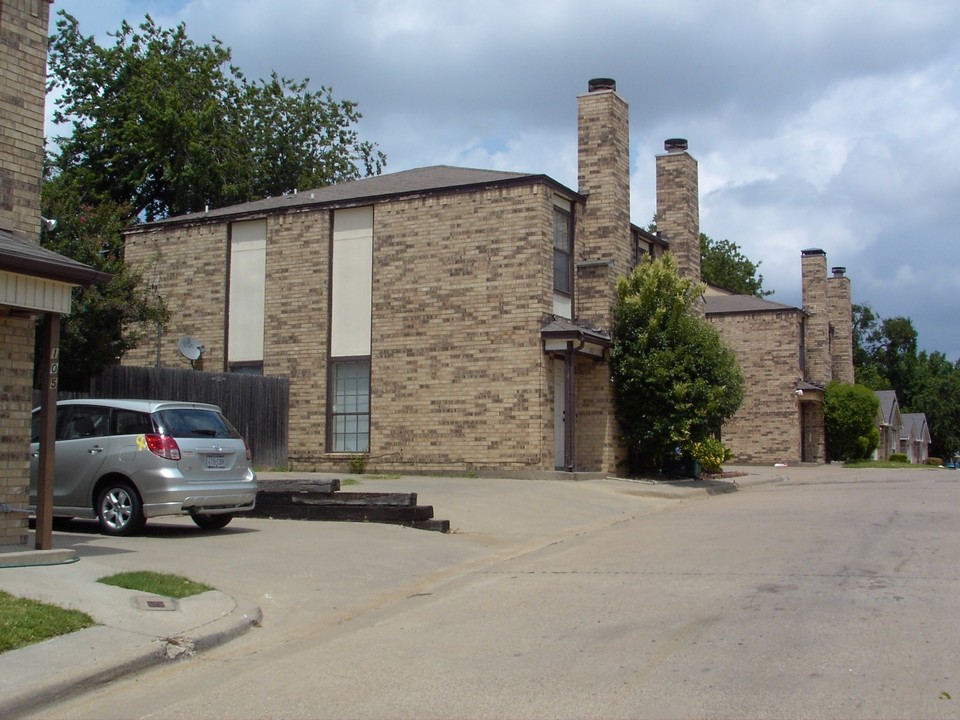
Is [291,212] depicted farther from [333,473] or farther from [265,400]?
[333,473]

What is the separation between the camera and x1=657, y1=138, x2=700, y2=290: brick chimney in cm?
2797

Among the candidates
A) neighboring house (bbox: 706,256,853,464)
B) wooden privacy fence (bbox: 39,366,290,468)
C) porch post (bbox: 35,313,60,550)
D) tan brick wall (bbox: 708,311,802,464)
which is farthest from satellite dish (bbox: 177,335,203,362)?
tan brick wall (bbox: 708,311,802,464)

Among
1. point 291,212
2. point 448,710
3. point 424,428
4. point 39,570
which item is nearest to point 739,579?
point 448,710

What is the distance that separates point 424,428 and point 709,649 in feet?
48.9

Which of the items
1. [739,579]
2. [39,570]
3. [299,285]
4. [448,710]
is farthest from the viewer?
[299,285]

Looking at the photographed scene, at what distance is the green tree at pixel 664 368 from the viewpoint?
21734 millimetres

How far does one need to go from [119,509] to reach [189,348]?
11.7 meters

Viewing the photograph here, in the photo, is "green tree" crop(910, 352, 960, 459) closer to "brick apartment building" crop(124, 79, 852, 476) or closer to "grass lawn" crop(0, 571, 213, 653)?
"brick apartment building" crop(124, 79, 852, 476)

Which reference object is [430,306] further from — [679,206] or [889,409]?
[889,409]

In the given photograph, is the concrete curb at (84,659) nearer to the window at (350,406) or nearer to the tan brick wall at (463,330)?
the tan brick wall at (463,330)

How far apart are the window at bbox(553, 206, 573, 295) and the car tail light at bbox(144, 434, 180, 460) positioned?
1141 cm

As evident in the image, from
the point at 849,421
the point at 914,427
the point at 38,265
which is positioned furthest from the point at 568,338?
the point at 914,427

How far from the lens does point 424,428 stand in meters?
21.7

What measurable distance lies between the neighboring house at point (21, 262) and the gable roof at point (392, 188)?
456 inches
